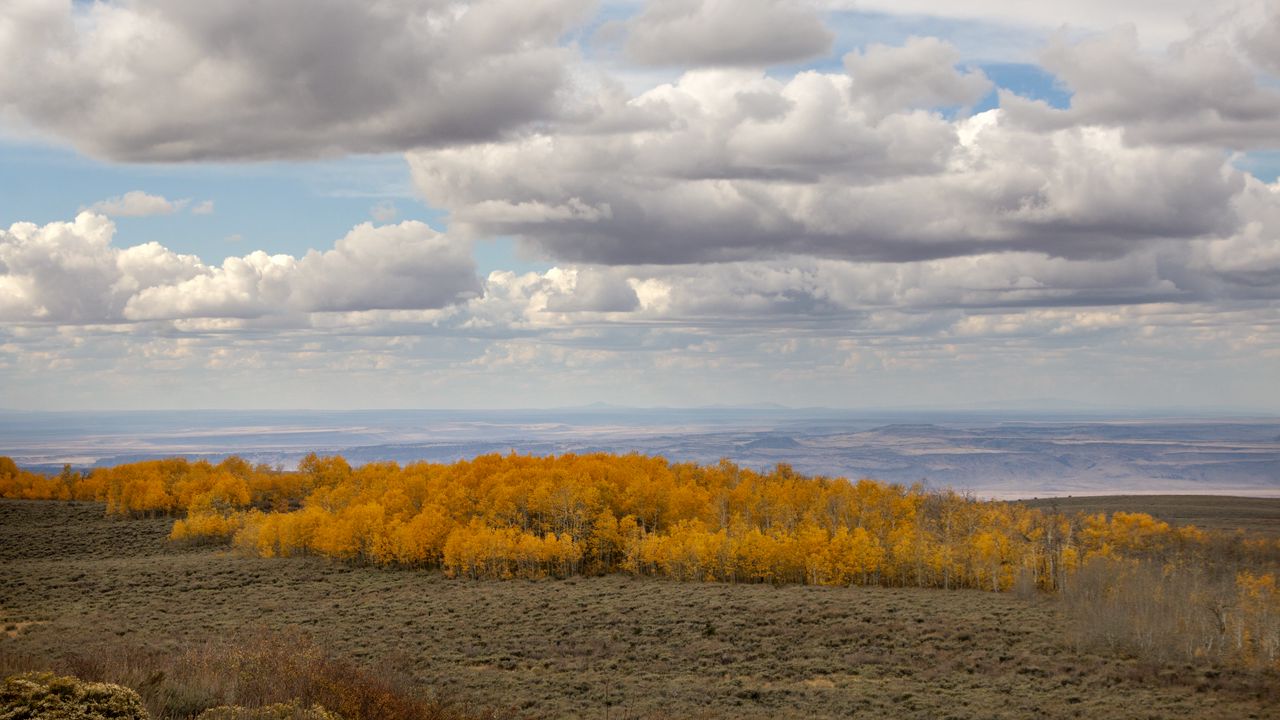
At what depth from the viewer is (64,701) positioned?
1364 centimetres

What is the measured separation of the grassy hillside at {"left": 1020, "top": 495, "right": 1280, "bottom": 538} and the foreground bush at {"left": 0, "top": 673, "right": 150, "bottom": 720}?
4872 inches

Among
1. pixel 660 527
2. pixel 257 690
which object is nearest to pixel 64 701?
pixel 257 690

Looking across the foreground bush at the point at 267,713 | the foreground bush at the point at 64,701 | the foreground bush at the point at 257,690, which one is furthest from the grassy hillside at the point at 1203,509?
the foreground bush at the point at 64,701

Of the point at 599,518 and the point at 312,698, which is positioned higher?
the point at 312,698

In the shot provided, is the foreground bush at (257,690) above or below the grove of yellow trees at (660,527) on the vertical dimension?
above

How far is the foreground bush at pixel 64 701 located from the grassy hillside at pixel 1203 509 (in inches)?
4872

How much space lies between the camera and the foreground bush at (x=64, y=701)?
1326cm

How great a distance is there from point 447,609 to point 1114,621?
40.1 m

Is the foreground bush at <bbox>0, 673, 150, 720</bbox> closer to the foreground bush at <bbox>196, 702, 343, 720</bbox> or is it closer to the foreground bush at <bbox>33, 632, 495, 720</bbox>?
the foreground bush at <bbox>33, 632, 495, 720</bbox>

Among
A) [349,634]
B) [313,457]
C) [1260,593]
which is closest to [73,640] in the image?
[349,634]

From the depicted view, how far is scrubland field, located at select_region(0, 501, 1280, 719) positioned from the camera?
125ft

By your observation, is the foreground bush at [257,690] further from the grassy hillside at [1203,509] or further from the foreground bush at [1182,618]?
the grassy hillside at [1203,509]

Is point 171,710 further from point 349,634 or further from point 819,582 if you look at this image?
point 819,582

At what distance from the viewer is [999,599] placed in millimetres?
71062
